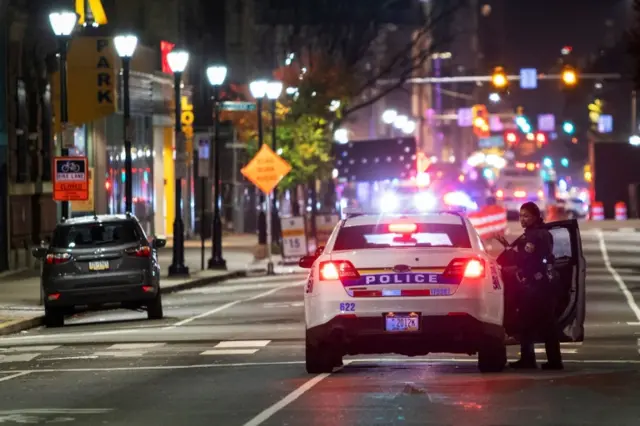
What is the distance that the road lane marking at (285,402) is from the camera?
40.0ft

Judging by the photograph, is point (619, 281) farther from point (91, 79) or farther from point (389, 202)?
point (91, 79)

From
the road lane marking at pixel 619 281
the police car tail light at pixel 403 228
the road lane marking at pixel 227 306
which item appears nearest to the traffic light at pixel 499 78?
the road lane marking at pixel 619 281

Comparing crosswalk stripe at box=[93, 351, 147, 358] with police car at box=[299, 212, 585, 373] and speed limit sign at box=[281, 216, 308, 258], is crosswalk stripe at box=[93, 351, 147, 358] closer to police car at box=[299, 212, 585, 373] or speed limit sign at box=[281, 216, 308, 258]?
police car at box=[299, 212, 585, 373]

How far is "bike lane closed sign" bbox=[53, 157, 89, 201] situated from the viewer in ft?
97.3

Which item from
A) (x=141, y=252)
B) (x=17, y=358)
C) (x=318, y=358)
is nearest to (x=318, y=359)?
(x=318, y=358)

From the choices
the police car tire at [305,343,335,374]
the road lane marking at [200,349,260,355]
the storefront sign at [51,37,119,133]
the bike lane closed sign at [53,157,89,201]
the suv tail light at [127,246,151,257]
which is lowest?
the road lane marking at [200,349,260,355]

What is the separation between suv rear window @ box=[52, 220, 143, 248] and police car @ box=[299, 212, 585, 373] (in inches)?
409

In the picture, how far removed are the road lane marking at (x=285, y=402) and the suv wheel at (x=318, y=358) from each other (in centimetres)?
8

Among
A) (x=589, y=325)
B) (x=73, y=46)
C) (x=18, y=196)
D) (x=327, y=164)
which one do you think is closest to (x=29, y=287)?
(x=18, y=196)

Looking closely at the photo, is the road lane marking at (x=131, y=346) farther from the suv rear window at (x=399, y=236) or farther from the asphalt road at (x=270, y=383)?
the suv rear window at (x=399, y=236)

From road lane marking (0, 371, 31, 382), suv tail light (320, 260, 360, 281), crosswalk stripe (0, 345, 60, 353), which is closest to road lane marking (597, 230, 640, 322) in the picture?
crosswalk stripe (0, 345, 60, 353)

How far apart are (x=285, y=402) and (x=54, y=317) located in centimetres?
1269

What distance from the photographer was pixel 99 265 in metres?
25.2

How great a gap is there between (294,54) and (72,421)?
5385 centimetres
